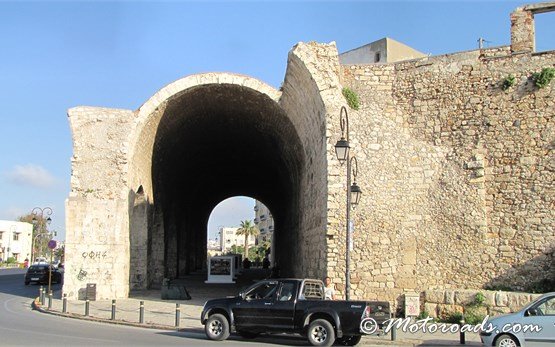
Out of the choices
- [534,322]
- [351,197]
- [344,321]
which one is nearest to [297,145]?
[351,197]

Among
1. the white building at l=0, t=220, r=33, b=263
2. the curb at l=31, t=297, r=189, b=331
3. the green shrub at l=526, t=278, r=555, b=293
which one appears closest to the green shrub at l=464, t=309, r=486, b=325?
the green shrub at l=526, t=278, r=555, b=293

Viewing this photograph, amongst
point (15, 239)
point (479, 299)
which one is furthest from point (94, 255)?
point (15, 239)

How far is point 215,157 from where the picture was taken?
34.6m

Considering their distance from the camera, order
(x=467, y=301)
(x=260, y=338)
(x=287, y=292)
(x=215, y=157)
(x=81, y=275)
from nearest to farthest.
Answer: (x=287, y=292)
(x=260, y=338)
(x=467, y=301)
(x=81, y=275)
(x=215, y=157)

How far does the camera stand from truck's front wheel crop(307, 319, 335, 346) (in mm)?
12094

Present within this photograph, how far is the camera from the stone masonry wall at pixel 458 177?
55.4 feet

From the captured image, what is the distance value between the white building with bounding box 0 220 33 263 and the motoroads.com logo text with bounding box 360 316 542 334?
293 feet

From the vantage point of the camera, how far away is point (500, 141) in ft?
57.0

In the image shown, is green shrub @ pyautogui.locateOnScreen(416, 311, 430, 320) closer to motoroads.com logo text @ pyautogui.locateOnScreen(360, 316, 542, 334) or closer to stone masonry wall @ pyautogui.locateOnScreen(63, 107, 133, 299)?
motoroads.com logo text @ pyautogui.locateOnScreen(360, 316, 542, 334)

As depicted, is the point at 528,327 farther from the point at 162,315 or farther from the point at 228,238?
the point at 228,238

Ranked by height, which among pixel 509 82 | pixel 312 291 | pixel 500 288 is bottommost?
pixel 500 288

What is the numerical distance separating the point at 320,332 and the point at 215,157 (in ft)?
76.4

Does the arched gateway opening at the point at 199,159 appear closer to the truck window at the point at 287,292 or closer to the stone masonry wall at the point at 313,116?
the stone masonry wall at the point at 313,116

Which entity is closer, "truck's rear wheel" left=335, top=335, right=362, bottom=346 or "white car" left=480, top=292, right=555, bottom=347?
"white car" left=480, top=292, right=555, bottom=347
